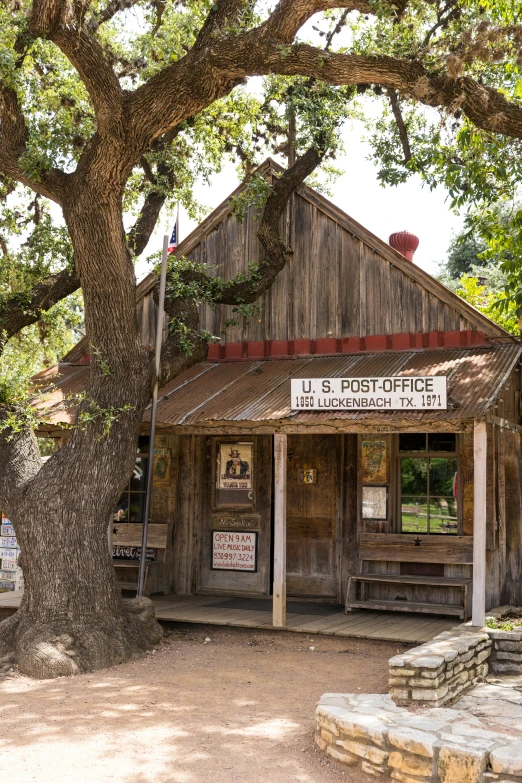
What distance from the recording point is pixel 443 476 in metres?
11.1

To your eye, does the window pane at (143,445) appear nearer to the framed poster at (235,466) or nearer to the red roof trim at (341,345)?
the framed poster at (235,466)

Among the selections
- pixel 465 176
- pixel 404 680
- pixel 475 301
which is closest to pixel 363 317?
pixel 465 176

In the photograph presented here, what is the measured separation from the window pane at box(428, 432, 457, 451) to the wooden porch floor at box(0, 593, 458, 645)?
225cm

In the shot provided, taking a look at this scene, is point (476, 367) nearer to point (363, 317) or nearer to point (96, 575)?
point (363, 317)

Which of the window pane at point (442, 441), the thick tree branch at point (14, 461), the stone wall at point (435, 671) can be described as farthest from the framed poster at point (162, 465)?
the stone wall at point (435, 671)

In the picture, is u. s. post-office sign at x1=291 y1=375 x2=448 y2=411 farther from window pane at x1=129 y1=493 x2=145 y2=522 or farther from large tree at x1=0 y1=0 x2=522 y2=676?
window pane at x1=129 y1=493 x2=145 y2=522

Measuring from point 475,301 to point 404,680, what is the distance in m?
17.0

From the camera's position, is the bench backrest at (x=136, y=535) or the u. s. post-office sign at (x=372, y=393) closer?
the u. s. post-office sign at (x=372, y=393)

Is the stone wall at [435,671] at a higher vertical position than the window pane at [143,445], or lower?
lower

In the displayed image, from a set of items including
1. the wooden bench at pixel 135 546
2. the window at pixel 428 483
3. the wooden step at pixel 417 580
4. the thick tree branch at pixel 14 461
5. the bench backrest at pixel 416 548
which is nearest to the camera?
the thick tree branch at pixel 14 461

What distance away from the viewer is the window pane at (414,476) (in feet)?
36.9

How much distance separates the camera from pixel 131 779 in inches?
212

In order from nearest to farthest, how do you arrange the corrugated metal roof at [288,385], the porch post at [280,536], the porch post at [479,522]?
the porch post at [479,522]
the corrugated metal roof at [288,385]
the porch post at [280,536]

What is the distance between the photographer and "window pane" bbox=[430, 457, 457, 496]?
1106cm
